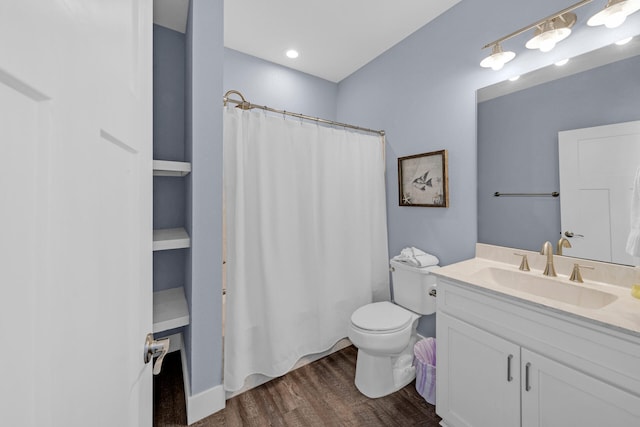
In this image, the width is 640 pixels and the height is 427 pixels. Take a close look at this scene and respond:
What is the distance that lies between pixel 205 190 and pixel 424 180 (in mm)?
1636

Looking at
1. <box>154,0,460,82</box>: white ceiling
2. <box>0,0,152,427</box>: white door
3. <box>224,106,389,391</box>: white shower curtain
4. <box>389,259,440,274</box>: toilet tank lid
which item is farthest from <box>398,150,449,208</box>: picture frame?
<box>0,0,152,427</box>: white door

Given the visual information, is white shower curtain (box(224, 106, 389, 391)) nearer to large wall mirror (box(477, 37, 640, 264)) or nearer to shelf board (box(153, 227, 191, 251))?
shelf board (box(153, 227, 191, 251))

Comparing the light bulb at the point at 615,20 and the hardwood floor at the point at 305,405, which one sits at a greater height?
the light bulb at the point at 615,20

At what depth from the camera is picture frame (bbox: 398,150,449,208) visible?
205cm

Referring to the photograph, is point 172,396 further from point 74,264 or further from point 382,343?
point 74,264

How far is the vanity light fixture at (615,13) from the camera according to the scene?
116 cm

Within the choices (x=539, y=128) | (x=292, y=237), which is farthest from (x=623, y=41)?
(x=292, y=237)

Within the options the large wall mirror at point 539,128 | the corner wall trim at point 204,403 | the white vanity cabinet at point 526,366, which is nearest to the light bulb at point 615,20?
the large wall mirror at point 539,128

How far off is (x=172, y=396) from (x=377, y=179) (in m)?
2.21

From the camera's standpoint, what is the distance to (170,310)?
5.33 ft

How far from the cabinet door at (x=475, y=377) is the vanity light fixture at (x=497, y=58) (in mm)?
1526

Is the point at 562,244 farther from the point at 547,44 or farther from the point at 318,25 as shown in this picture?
the point at 318,25

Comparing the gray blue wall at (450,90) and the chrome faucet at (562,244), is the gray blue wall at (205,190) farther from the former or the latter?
the chrome faucet at (562,244)

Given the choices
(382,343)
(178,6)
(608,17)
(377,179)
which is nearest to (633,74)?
(608,17)
